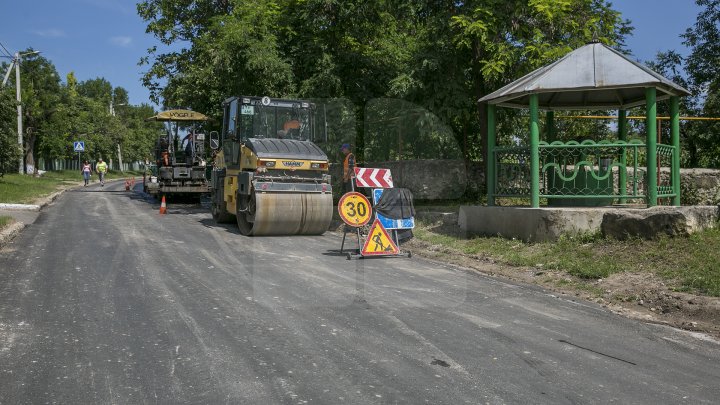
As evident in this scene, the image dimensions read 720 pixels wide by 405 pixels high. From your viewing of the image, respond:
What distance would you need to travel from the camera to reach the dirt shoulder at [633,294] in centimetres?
681

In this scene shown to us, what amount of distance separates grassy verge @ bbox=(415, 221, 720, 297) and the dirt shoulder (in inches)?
5.3

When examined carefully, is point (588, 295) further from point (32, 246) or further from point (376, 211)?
point (32, 246)

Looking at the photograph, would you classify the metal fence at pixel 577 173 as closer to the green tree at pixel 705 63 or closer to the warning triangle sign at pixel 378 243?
the warning triangle sign at pixel 378 243

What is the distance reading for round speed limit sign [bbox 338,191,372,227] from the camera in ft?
36.0

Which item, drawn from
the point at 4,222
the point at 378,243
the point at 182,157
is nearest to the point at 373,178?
the point at 378,243

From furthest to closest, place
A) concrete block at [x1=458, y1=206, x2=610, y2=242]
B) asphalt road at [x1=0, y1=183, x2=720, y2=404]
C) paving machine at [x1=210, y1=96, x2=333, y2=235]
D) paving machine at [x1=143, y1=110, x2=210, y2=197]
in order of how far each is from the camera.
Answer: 1. paving machine at [x1=143, y1=110, x2=210, y2=197]
2. paving machine at [x1=210, y1=96, x2=333, y2=235]
3. concrete block at [x1=458, y1=206, x2=610, y2=242]
4. asphalt road at [x1=0, y1=183, x2=720, y2=404]

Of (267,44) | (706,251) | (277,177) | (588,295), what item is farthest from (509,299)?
(267,44)

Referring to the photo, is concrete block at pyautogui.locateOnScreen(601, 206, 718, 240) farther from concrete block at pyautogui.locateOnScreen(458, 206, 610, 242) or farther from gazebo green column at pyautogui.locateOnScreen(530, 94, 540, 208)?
gazebo green column at pyautogui.locateOnScreen(530, 94, 540, 208)

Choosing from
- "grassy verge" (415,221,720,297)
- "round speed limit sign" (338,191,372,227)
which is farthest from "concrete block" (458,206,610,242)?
"round speed limit sign" (338,191,372,227)

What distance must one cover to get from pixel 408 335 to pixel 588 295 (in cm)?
331

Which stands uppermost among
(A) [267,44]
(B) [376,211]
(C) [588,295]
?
(A) [267,44]

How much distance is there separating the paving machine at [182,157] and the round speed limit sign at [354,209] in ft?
40.4

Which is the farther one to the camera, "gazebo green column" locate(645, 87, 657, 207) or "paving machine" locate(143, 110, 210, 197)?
"paving machine" locate(143, 110, 210, 197)

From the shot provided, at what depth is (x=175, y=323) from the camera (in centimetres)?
617
